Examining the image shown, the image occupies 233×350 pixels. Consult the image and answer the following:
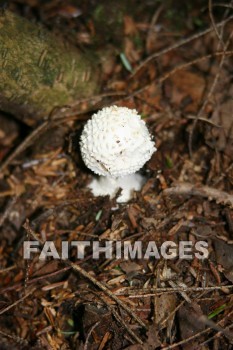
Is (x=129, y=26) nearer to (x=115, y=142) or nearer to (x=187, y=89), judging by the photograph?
(x=187, y=89)

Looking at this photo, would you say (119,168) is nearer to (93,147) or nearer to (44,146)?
(93,147)

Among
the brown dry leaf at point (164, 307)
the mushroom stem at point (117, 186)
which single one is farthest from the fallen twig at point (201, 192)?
the brown dry leaf at point (164, 307)

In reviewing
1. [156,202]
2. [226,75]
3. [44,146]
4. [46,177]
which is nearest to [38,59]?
[44,146]

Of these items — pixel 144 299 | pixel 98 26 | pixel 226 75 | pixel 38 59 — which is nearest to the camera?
pixel 144 299

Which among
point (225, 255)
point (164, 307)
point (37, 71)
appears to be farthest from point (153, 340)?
point (37, 71)

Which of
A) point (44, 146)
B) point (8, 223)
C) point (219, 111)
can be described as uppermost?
point (219, 111)

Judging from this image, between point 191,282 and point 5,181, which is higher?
point 5,181

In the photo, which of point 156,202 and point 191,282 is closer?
point 191,282

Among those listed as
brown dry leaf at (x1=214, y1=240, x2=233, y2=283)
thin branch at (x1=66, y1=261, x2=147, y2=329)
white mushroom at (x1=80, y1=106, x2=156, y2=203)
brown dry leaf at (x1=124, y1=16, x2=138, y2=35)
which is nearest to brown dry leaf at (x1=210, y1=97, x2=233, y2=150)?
white mushroom at (x1=80, y1=106, x2=156, y2=203)

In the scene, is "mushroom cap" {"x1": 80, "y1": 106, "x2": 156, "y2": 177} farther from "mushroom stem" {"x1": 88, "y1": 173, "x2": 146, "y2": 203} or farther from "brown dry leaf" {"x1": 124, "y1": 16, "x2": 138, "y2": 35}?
"brown dry leaf" {"x1": 124, "y1": 16, "x2": 138, "y2": 35}
